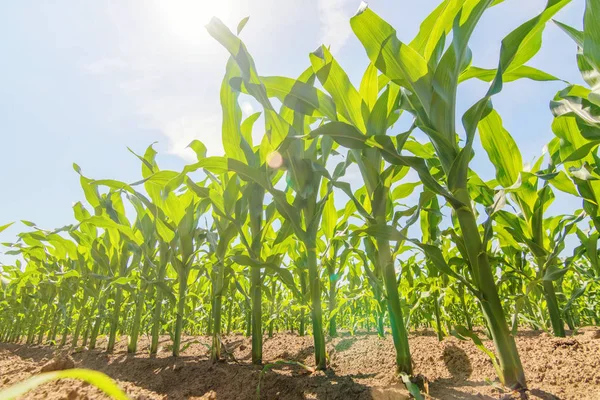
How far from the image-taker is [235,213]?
5.37 ft

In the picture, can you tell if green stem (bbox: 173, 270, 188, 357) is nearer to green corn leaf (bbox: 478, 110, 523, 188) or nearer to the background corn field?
the background corn field

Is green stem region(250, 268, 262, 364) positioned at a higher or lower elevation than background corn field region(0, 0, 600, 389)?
lower

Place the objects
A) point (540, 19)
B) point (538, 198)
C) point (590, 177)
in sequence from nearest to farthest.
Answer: point (540, 19) < point (590, 177) < point (538, 198)

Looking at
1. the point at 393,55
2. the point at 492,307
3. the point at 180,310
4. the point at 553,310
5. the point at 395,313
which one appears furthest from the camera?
the point at 180,310

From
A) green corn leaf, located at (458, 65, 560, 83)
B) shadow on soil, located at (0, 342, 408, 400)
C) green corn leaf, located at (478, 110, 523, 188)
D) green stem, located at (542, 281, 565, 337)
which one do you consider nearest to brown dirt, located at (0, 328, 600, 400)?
shadow on soil, located at (0, 342, 408, 400)

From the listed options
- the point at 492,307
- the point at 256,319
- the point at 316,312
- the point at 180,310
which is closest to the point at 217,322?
the point at 256,319

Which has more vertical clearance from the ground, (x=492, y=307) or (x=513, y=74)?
(x=513, y=74)

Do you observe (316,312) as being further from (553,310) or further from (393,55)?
(553,310)

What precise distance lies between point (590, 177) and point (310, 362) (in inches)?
63.4

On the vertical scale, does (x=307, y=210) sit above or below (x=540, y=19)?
below

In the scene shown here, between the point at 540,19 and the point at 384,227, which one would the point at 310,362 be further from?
the point at 540,19

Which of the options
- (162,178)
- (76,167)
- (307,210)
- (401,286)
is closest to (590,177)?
(307,210)

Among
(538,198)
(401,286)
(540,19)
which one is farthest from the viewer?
(401,286)

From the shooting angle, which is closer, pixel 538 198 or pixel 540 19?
pixel 540 19
